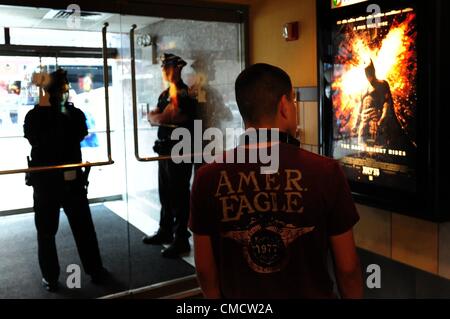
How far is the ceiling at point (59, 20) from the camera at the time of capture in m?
2.78

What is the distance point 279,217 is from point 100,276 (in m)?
2.27

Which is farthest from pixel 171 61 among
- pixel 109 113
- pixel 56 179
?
pixel 56 179

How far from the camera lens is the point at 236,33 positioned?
351 centimetres

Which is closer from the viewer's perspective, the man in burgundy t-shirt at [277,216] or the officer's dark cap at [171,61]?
the man in burgundy t-shirt at [277,216]

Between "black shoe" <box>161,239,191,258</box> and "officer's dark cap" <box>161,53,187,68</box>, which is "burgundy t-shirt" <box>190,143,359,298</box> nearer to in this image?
"officer's dark cap" <box>161,53,187,68</box>

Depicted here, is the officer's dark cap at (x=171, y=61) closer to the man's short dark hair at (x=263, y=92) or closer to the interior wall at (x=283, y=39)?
the interior wall at (x=283, y=39)

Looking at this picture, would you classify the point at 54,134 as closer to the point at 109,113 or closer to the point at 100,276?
the point at 109,113

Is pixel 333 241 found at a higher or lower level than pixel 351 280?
higher

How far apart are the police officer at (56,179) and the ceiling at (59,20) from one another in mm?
292

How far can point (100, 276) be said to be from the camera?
3.27 metres

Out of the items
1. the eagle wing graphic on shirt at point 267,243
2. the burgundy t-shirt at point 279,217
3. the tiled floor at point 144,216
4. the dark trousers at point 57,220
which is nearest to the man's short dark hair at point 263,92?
the burgundy t-shirt at point 279,217

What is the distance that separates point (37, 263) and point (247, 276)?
7.40 feet
